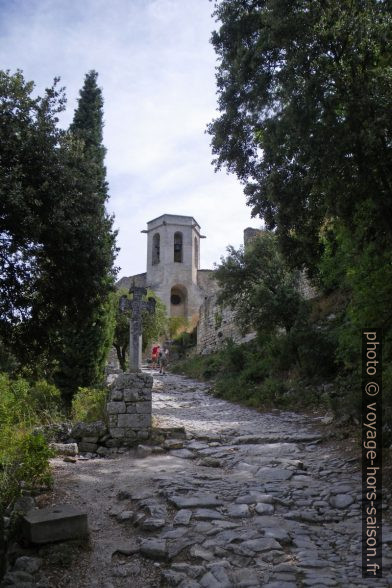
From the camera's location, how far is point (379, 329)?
6.36 meters

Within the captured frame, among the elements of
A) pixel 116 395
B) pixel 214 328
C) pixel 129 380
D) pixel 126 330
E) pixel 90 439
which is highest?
pixel 214 328

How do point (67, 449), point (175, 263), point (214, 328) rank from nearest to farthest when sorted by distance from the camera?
point (67, 449), point (214, 328), point (175, 263)

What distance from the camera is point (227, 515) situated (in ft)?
16.7

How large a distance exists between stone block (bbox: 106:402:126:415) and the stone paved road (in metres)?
0.97

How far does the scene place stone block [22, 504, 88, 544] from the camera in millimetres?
4316

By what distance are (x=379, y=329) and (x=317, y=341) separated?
7335mm

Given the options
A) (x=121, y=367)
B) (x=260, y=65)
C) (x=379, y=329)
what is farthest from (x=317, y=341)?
(x=121, y=367)

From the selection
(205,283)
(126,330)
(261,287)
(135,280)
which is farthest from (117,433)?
(205,283)

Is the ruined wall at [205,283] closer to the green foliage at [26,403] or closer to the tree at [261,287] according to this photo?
the tree at [261,287]

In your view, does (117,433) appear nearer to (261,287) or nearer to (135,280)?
(261,287)

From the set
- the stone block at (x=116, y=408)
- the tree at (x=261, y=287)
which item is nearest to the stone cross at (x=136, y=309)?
the stone block at (x=116, y=408)

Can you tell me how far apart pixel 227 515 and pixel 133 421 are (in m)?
4.14

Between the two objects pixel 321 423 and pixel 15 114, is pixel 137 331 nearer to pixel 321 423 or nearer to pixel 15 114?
pixel 321 423

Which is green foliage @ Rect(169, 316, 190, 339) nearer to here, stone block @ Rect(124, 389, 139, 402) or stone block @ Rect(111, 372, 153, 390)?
stone block @ Rect(111, 372, 153, 390)
